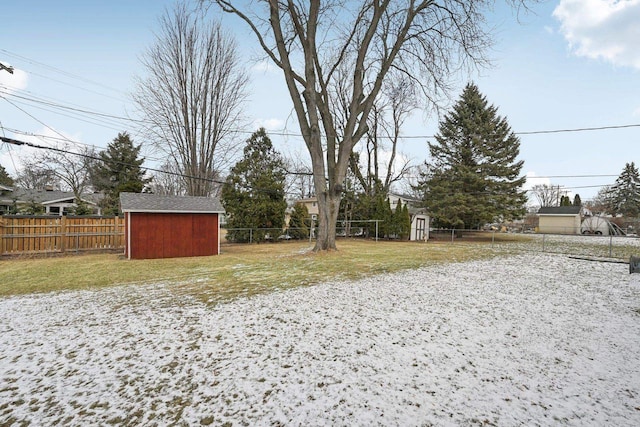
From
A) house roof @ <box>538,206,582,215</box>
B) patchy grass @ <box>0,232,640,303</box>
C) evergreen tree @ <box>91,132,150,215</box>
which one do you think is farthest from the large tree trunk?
house roof @ <box>538,206,582,215</box>

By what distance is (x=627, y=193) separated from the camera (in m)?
38.1

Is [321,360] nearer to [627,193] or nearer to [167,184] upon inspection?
[167,184]

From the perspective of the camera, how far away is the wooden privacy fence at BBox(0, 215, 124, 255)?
37.1ft

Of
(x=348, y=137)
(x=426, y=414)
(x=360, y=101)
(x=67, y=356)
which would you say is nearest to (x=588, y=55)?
(x=360, y=101)

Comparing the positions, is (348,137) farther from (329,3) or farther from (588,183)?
(588,183)

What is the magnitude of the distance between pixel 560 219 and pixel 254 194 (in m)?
34.7

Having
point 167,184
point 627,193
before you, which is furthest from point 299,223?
point 627,193

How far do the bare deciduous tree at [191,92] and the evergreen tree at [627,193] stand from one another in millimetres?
47341

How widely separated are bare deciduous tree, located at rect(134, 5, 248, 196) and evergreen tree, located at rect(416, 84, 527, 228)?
1557 cm

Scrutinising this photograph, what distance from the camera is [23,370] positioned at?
3016 mm

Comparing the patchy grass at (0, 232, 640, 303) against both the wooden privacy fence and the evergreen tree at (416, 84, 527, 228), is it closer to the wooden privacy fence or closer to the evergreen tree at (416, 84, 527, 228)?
the wooden privacy fence

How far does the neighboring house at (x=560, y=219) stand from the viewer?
3266 cm

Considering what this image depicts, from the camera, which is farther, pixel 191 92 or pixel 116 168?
pixel 116 168

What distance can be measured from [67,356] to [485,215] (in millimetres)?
23521
